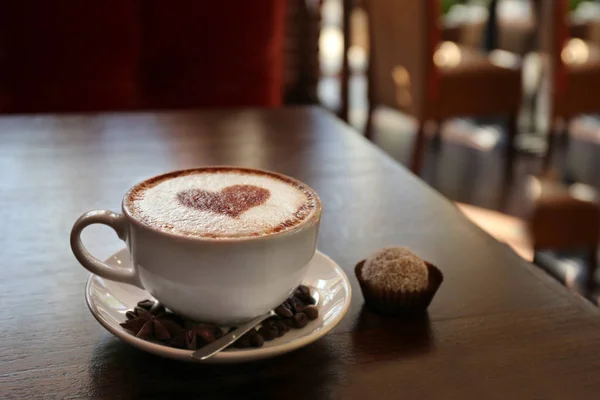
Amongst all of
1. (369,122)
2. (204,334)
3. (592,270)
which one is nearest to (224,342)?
(204,334)

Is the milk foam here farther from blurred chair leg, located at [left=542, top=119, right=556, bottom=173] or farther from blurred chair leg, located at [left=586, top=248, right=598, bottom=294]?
blurred chair leg, located at [left=542, top=119, right=556, bottom=173]

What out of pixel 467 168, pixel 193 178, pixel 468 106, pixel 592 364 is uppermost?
pixel 193 178

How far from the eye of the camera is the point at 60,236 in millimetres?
645

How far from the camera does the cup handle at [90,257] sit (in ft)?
1.56

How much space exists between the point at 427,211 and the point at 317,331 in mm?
322

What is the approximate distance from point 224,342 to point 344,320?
113 millimetres

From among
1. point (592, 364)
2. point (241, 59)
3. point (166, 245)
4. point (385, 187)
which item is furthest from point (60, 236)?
point (241, 59)

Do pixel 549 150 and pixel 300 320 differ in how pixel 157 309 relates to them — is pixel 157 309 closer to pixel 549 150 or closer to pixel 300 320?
pixel 300 320

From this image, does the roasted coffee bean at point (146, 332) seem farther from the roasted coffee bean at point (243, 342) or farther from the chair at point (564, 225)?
the chair at point (564, 225)

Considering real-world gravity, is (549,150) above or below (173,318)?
below

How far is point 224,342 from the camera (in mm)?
430

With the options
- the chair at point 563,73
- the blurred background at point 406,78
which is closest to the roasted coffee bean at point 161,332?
the blurred background at point 406,78

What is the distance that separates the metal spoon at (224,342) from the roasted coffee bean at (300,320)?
0.02 metres

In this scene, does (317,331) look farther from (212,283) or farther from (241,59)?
(241,59)
